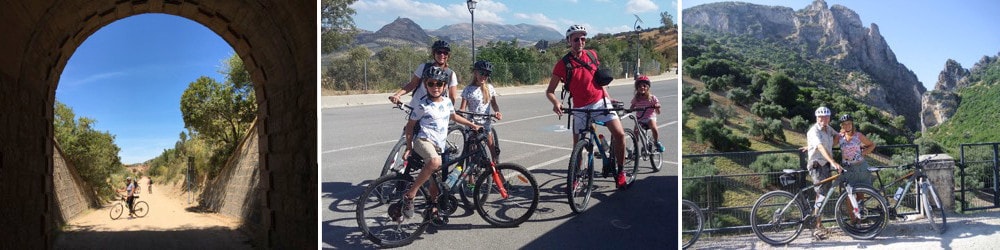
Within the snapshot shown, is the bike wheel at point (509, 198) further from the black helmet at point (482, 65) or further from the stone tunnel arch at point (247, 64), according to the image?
the stone tunnel arch at point (247, 64)

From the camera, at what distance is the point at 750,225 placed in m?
6.11

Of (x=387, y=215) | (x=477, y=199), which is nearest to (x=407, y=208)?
(x=387, y=215)

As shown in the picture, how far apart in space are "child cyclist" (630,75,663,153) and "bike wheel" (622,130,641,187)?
13 cm

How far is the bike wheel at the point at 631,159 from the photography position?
5.45m

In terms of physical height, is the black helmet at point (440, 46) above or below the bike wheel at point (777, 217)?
above

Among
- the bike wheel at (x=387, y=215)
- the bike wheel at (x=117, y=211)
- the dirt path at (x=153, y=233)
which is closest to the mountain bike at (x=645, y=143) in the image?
the bike wheel at (x=387, y=215)

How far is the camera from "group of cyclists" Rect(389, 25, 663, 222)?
5.26 m

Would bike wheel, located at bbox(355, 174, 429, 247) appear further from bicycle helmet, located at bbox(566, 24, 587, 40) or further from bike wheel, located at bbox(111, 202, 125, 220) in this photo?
bike wheel, located at bbox(111, 202, 125, 220)

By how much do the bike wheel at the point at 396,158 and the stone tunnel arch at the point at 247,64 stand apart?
128cm

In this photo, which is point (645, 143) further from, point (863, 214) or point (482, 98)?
point (863, 214)

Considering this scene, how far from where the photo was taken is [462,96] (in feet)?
17.5

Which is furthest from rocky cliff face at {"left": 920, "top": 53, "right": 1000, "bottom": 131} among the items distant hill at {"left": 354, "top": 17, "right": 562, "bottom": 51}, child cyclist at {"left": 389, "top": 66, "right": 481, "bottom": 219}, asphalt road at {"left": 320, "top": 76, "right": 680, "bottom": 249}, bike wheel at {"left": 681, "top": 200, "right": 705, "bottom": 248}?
child cyclist at {"left": 389, "top": 66, "right": 481, "bottom": 219}

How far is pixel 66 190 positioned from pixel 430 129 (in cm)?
1485

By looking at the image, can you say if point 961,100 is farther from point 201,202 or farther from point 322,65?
point 201,202
